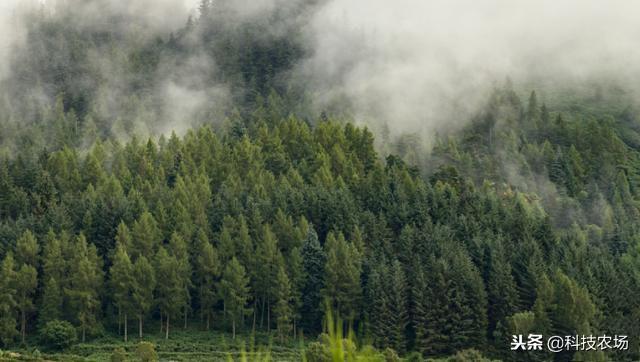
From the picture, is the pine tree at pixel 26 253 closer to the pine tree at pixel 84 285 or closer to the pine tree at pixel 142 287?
the pine tree at pixel 84 285

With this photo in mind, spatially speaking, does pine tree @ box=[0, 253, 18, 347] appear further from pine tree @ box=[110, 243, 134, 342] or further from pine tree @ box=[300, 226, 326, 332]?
pine tree @ box=[300, 226, 326, 332]

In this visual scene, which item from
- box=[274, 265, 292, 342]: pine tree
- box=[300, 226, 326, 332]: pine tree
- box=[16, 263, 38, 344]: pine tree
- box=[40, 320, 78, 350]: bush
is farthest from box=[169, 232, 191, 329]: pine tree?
box=[16, 263, 38, 344]: pine tree

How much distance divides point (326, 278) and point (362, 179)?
3452cm

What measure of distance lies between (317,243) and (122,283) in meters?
28.3

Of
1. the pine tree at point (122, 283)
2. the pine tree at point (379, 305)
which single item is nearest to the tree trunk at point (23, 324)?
the pine tree at point (122, 283)

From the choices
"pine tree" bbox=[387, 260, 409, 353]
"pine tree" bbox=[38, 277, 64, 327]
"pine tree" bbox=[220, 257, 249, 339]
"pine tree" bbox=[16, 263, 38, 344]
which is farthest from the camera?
"pine tree" bbox=[220, 257, 249, 339]

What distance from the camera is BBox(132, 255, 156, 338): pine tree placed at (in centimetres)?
10750

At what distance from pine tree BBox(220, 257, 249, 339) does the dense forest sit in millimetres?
340

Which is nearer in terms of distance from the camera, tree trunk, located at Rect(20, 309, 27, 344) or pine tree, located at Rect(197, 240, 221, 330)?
tree trunk, located at Rect(20, 309, 27, 344)

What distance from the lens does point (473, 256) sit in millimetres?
→ 115188

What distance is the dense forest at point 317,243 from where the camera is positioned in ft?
336

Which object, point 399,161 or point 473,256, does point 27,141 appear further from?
point 473,256

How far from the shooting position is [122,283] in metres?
109

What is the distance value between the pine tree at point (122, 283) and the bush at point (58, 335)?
8.28m
